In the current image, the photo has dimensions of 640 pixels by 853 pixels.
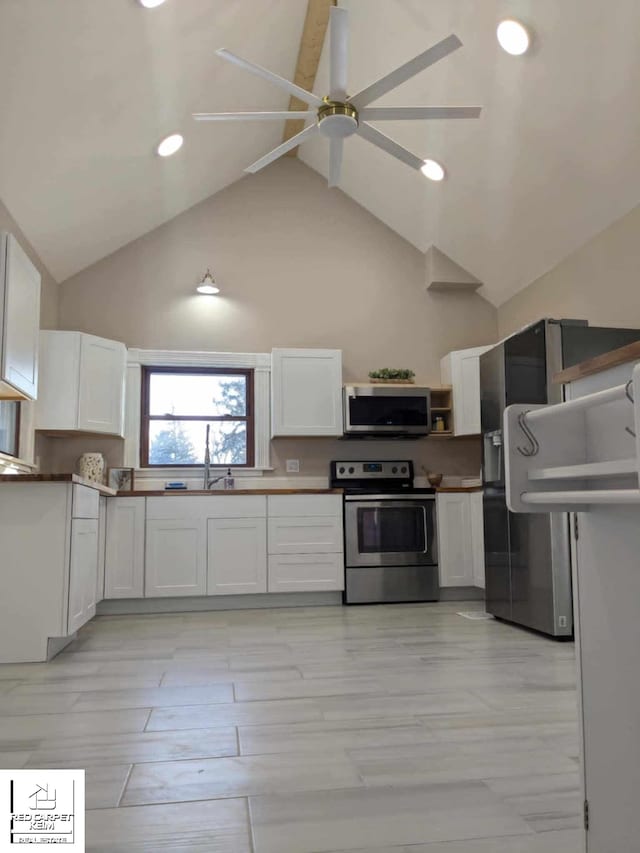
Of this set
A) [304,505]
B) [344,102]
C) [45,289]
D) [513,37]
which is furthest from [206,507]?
[513,37]

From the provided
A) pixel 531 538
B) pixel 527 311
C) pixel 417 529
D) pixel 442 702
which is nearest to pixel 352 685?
pixel 442 702

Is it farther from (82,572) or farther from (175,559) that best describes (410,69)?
(175,559)

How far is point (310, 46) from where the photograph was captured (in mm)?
4656

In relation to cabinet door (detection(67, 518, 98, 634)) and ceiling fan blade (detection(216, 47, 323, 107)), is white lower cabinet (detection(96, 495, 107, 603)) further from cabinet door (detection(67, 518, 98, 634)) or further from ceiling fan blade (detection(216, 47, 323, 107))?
ceiling fan blade (detection(216, 47, 323, 107))

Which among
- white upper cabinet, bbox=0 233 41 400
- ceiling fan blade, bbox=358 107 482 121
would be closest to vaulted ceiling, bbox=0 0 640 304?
white upper cabinet, bbox=0 233 41 400

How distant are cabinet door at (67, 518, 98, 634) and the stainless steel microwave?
2.17 meters

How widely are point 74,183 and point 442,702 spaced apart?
12.1ft

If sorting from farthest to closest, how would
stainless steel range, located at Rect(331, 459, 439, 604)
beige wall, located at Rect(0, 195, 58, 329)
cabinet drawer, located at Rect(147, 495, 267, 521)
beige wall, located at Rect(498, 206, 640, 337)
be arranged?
stainless steel range, located at Rect(331, 459, 439, 604), cabinet drawer, located at Rect(147, 495, 267, 521), beige wall, located at Rect(0, 195, 58, 329), beige wall, located at Rect(498, 206, 640, 337)

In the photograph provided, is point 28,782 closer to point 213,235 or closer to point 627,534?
point 627,534

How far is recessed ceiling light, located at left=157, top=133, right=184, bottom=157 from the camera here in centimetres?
455

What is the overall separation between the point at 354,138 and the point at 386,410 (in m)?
2.16

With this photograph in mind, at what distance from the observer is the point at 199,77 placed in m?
4.21

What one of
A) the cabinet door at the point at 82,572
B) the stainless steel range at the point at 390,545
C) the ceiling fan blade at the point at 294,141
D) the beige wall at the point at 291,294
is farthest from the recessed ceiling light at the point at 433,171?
the cabinet door at the point at 82,572

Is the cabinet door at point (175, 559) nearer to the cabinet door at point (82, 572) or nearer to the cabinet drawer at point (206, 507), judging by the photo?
the cabinet drawer at point (206, 507)
